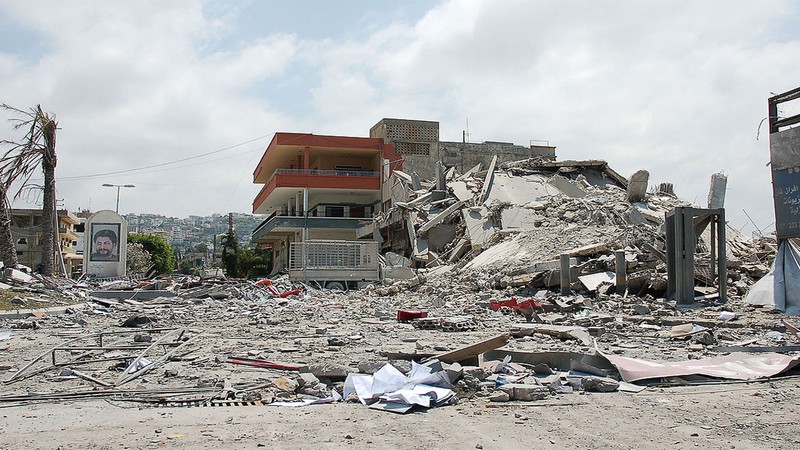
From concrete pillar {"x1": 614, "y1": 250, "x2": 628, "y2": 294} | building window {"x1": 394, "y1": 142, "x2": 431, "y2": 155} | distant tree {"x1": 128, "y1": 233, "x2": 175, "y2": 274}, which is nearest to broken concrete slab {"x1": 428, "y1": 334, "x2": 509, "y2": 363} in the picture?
concrete pillar {"x1": 614, "y1": 250, "x2": 628, "y2": 294}

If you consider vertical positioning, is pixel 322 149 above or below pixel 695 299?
above

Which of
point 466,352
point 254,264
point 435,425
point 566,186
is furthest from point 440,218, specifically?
point 254,264

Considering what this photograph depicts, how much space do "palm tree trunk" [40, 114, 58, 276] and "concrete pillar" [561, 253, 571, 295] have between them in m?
17.0

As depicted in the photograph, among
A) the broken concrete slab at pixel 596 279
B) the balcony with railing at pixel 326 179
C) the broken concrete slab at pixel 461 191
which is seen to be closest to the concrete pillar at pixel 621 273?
the broken concrete slab at pixel 596 279

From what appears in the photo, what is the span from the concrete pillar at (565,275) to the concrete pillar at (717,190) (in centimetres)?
648

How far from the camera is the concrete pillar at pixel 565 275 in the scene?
1661cm

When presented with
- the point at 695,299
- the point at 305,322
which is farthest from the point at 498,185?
the point at 305,322

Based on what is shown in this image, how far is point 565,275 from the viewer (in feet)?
54.8

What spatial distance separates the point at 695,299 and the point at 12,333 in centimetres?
1311

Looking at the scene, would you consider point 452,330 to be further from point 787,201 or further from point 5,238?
point 5,238

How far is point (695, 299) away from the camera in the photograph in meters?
14.6

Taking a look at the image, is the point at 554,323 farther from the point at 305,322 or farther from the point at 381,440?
the point at 381,440

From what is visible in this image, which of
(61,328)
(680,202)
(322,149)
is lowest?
(61,328)

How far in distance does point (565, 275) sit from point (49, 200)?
17.7 metres
